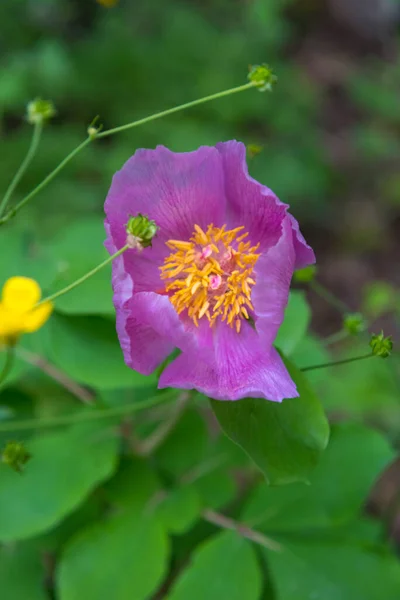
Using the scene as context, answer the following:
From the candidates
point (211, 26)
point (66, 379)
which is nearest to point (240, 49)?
point (211, 26)

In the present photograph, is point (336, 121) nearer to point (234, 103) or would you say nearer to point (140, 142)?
point (234, 103)

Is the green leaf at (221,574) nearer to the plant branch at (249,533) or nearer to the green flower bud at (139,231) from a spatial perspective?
the plant branch at (249,533)

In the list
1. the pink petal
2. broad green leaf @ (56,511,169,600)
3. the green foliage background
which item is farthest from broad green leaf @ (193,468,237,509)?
the pink petal

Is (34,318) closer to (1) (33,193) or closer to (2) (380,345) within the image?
(1) (33,193)

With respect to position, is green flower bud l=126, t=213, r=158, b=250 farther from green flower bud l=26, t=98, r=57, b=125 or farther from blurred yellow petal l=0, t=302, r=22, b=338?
green flower bud l=26, t=98, r=57, b=125

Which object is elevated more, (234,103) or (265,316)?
(265,316)

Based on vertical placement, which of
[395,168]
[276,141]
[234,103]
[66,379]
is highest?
[66,379]

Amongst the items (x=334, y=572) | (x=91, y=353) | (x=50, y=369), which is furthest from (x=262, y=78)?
(x=334, y=572)
